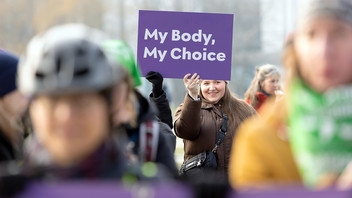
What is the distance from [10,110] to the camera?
10.8 ft

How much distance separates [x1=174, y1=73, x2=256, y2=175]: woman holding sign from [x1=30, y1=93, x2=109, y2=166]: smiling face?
13.3 ft

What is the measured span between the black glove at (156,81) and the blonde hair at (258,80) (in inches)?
101

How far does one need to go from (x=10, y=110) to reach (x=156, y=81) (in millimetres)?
2875

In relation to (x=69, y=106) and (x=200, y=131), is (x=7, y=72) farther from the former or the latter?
(x=200, y=131)

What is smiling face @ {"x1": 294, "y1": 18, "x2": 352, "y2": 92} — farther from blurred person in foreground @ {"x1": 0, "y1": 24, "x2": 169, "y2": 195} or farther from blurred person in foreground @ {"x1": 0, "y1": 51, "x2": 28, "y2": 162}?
blurred person in foreground @ {"x1": 0, "y1": 51, "x2": 28, "y2": 162}

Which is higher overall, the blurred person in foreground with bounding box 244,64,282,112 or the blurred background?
the blurred background

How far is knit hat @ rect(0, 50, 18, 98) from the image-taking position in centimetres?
333

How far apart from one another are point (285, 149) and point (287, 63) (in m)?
0.29

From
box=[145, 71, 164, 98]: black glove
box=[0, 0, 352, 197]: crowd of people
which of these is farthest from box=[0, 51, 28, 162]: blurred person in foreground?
box=[145, 71, 164, 98]: black glove

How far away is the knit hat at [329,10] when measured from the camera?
6.70 feet

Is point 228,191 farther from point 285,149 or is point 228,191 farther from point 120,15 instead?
point 120,15

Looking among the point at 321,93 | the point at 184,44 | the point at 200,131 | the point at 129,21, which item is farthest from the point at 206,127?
the point at 129,21

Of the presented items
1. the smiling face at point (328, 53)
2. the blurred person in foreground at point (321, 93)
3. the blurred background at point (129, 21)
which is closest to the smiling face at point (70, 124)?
the blurred person in foreground at point (321, 93)

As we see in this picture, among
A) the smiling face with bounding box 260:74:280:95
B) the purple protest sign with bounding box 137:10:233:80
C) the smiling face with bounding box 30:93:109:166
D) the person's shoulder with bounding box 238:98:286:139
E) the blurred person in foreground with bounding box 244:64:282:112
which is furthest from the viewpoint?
the smiling face with bounding box 260:74:280:95
